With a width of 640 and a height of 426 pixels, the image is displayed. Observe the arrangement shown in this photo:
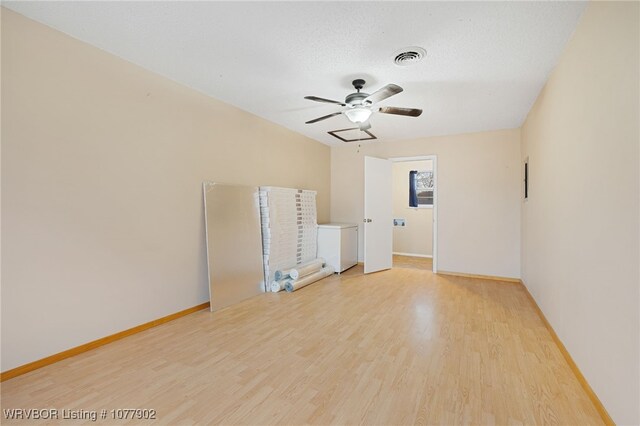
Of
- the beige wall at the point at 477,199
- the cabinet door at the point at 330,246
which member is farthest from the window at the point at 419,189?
the cabinet door at the point at 330,246

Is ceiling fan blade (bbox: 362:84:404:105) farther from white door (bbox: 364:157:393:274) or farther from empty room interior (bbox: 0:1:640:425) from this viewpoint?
white door (bbox: 364:157:393:274)

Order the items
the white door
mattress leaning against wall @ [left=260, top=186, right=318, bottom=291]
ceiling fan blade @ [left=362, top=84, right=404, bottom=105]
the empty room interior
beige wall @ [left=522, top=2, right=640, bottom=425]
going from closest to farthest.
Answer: beige wall @ [left=522, top=2, right=640, bottom=425] < the empty room interior < ceiling fan blade @ [left=362, top=84, right=404, bottom=105] < mattress leaning against wall @ [left=260, top=186, right=318, bottom=291] < the white door

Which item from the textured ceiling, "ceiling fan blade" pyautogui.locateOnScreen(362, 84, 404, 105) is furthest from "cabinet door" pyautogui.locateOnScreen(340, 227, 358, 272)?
"ceiling fan blade" pyautogui.locateOnScreen(362, 84, 404, 105)

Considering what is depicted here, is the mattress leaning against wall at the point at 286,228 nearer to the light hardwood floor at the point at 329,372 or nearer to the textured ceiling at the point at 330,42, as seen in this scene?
the light hardwood floor at the point at 329,372

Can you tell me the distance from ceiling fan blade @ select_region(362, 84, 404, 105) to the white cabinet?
2.57 metres

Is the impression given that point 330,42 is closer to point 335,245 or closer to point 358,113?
point 358,113

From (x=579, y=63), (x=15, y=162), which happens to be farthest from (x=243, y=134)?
(x=579, y=63)

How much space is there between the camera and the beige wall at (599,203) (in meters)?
1.32

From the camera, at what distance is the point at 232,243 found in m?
3.48

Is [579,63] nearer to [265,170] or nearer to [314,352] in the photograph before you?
[314,352]

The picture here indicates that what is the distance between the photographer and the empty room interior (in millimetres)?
1610

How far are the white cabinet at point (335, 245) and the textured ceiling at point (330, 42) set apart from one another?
2360mm

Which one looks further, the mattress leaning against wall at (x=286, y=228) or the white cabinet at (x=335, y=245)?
the white cabinet at (x=335, y=245)

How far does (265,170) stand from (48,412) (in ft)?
10.6
